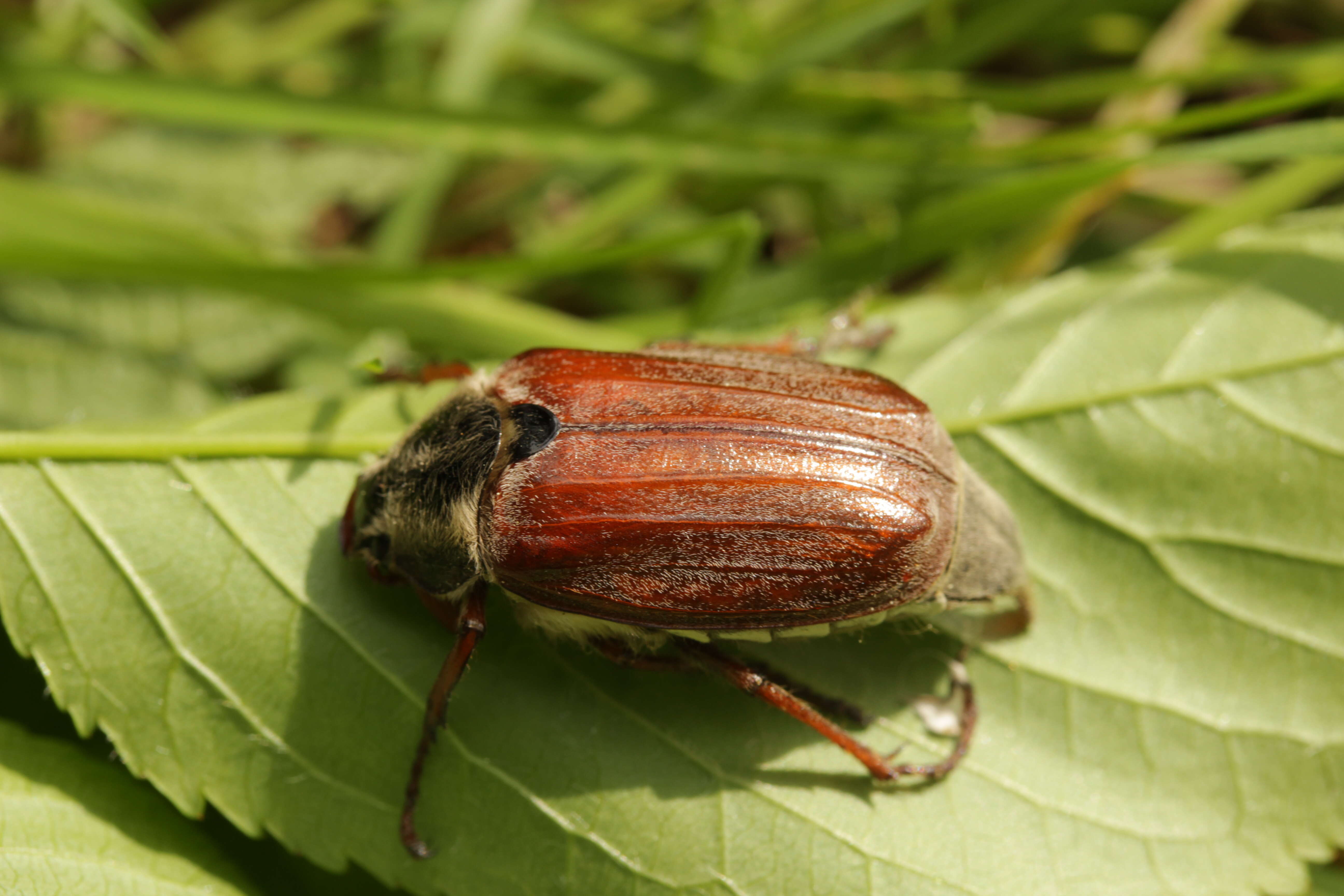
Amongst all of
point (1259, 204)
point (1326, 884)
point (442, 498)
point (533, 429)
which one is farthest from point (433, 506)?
point (1259, 204)

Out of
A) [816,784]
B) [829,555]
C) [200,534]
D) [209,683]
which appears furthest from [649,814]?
[200,534]

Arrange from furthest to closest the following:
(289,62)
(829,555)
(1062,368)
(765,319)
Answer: (289,62), (765,319), (1062,368), (829,555)

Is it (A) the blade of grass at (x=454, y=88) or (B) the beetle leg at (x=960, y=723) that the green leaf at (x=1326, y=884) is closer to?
(B) the beetle leg at (x=960, y=723)

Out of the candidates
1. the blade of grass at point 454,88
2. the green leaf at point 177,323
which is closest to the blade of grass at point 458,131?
the blade of grass at point 454,88

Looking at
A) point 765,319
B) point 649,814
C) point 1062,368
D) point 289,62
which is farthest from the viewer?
point 289,62

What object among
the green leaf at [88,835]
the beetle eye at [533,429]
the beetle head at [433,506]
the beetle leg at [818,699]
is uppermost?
the beetle eye at [533,429]

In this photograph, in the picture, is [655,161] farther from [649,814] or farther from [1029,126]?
[649,814]

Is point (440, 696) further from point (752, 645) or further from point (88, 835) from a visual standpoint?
point (88, 835)

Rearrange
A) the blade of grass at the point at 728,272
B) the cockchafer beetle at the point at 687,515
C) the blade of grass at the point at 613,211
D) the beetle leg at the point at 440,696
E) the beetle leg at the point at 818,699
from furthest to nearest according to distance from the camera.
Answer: the blade of grass at the point at 613,211
the blade of grass at the point at 728,272
the beetle leg at the point at 818,699
the beetle leg at the point at 440,696
the cockchafer beetle at the point at 687,515
